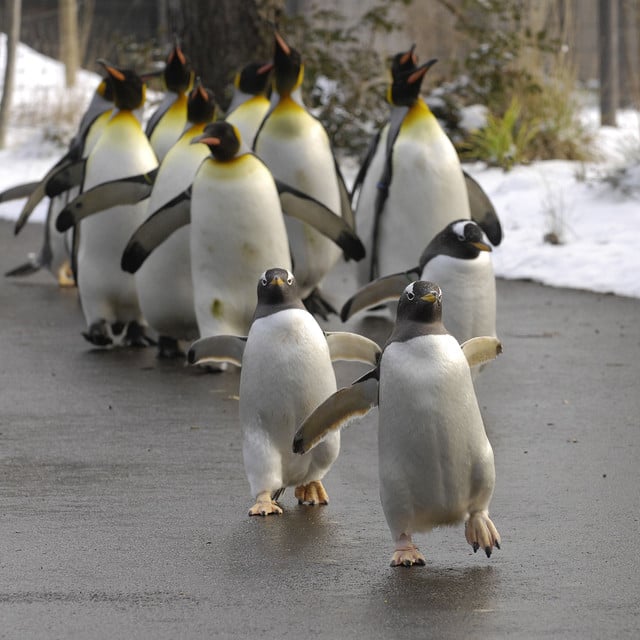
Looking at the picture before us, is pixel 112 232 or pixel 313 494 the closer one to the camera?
pixel 313 494

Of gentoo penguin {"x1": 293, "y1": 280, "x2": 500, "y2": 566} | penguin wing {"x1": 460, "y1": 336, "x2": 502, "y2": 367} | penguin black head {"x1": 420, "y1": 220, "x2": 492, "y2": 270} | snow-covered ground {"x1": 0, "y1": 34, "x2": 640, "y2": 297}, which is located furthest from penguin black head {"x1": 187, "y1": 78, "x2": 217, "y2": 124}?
gentoo penguin {"x1": 293, "y1": 280, "x2": 500, "y2": 566}

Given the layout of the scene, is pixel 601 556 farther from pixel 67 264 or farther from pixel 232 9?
pixel 232 9

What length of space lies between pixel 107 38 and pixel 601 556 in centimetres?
2533

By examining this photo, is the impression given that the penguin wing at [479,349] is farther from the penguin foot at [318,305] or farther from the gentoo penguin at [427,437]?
the penguin foot at [318,305]

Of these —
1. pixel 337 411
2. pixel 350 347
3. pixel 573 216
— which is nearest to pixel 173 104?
pixel 573 216

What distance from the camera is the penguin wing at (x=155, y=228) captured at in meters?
7.48

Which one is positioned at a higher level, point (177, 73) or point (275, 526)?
point (177, 73)

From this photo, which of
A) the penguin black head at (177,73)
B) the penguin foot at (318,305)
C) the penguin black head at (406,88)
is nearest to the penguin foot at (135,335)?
the penguin foot at (318,305)

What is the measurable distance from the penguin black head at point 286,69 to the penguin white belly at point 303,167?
15cm

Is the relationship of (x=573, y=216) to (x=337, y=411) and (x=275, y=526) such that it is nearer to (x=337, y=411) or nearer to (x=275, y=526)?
(x=275, y=526)

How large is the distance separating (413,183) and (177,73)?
1.82m

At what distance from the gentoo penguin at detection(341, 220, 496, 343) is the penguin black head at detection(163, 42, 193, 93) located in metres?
3.17

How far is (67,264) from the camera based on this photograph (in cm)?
1154

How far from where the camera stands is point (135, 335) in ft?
28.4
